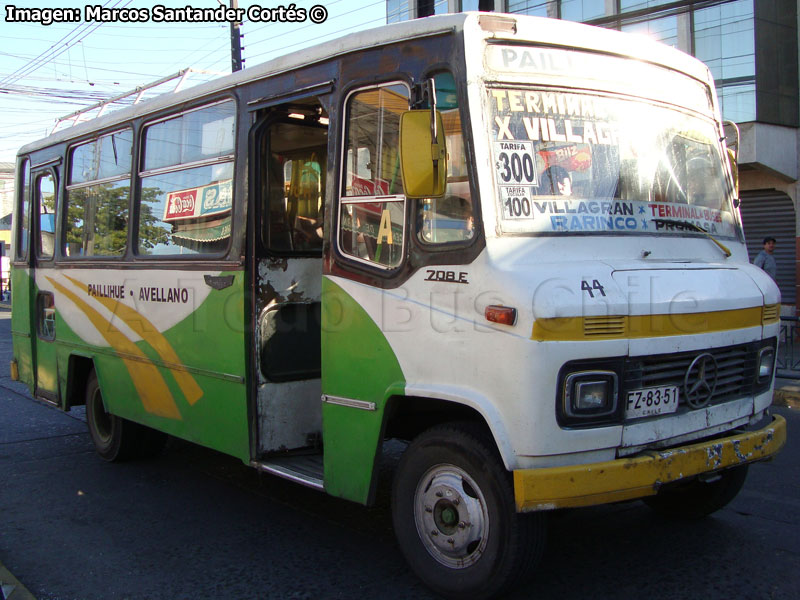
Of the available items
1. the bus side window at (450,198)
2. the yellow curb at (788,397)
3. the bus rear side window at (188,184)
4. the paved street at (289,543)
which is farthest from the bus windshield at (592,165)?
the yellow curb at (788,397)

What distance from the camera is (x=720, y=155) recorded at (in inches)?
187

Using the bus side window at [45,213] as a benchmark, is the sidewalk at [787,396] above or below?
below

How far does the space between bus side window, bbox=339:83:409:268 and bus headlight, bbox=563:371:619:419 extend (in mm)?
1095

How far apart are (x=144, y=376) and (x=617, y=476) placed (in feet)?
13.4

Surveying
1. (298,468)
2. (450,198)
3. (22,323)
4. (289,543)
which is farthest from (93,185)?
(450,198)

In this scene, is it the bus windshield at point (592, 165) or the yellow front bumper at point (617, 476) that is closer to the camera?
the yellow front bumper at point (617, 476)

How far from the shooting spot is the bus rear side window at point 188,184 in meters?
5.38

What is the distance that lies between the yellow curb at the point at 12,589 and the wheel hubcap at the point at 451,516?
80.1 inches

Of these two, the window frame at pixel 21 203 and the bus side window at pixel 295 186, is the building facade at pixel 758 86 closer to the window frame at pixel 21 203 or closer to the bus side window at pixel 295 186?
the bus side window at pixel 295 186

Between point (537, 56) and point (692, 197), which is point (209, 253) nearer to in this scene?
point (537, 56)

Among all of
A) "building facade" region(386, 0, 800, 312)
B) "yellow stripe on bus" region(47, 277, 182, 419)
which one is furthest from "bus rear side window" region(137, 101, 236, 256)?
"building facade" region(386, 0, 800, 312)

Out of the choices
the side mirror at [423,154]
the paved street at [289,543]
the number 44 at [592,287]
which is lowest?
the paved street at [289,543]

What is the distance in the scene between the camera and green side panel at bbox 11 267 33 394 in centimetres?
814

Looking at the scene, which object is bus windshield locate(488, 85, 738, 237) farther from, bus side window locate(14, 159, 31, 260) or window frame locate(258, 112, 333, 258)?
bus side window locate(14, 159, 31, 260)
